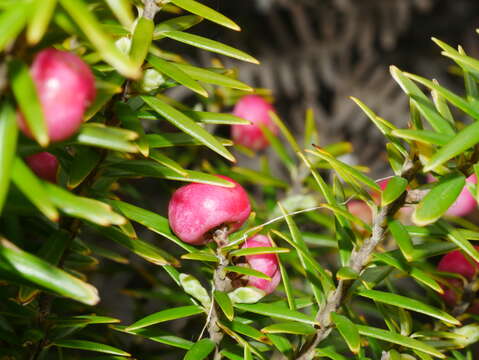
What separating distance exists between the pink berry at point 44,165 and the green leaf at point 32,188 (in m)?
0.15

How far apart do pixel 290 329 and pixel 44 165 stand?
20 centimetres

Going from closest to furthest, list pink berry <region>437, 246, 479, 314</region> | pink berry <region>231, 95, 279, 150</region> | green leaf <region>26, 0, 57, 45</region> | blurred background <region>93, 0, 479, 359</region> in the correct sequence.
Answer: green leaf <region>26, 0, 57, 45</region> → pink berry <region>437, 246, 479, 314</region> → pink berry <region>231, 95, 279, 150</region> → blurred background <region>93, 0, 479, 359</region>

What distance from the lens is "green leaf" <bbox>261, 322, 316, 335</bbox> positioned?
0.35 metres

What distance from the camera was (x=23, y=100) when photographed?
0.21 meters

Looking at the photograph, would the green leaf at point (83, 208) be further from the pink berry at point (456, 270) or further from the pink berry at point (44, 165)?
the pink berry at point (456, 270)

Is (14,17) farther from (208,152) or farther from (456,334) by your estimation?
(208,152)

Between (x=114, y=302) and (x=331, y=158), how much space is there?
781mm

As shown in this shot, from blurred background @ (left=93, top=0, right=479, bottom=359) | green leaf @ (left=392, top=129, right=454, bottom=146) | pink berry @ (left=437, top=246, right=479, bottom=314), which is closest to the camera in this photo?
green leaf @ (left=392, top=129, right=454, bottom=146)

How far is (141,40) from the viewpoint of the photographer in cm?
32

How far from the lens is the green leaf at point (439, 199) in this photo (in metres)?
0.29

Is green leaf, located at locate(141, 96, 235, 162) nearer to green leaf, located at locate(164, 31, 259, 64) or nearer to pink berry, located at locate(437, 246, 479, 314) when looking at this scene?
green leaf, located at locate(164, 31, 259, 64)

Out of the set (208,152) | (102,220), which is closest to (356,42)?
(208,152)

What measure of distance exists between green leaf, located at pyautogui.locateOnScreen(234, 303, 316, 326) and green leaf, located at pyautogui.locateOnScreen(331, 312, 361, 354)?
0.02 metres

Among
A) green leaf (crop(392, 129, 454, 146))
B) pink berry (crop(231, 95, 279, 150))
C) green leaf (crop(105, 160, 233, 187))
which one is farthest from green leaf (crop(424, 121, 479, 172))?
pink berry (crop(231, 95, 279, 150))
